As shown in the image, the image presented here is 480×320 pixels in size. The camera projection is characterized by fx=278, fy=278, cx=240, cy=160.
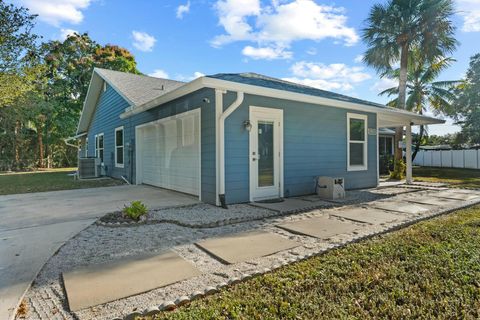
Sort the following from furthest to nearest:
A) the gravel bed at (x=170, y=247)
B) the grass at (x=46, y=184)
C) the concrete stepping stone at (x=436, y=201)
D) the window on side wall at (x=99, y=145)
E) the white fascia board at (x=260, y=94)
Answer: the window on side wall at (x=99, y=145) → the grass at (x=46, y=184) → the concrete stepping stone at (x=436, y=201) → the white fascia board at (x=260, y=94) → the gravel bed at (x=170, y=247)

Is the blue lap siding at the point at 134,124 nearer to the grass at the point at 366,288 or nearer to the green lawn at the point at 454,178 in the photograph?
the grass at the point at 366,288

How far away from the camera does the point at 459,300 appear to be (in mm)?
2189

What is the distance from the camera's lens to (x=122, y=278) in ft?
8.27

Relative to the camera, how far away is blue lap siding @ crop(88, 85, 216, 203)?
5.83 metres

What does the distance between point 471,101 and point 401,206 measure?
17740 mm

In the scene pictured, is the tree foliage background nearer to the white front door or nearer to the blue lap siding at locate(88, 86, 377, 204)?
the blue lap siding at locate(88, 86, 377, 204)

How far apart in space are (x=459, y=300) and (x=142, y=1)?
965cm

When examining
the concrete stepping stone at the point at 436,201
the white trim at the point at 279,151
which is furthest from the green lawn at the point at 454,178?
the white trim at the point at 279,151

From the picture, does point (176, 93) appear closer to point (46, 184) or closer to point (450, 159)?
point (46, 184)

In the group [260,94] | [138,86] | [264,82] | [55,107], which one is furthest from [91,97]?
[260,94]

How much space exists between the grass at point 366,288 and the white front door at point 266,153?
10.0ft

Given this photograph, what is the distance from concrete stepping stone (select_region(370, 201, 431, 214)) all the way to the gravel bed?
0.72 ft

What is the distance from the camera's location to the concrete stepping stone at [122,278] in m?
2.22

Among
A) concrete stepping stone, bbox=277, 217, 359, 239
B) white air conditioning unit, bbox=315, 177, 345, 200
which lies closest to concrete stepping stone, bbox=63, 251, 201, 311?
concrete stepping stone, bbox=277, 217, 359, 239
